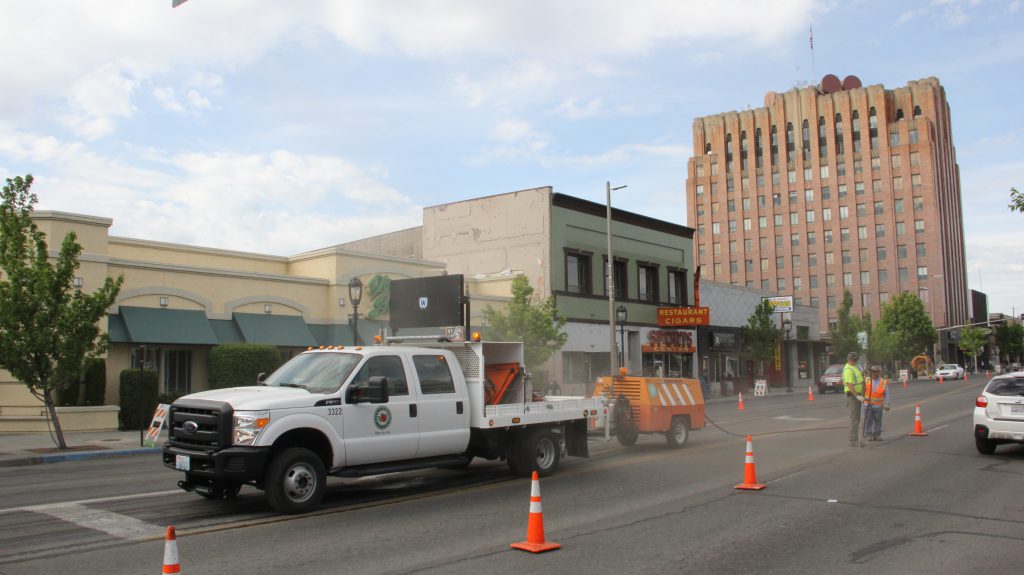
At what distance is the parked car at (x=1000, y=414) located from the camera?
Result: 1345 cm

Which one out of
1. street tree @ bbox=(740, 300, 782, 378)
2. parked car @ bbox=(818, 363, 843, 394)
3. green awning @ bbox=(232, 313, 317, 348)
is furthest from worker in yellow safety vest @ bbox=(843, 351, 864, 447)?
street tree @ bbox=(740, 300, 782, 378)

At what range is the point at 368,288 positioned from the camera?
95.8 feet

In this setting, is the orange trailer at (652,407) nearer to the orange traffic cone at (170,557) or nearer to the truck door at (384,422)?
the truck door at (384,422)

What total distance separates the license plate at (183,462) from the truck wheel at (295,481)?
0.89 meters

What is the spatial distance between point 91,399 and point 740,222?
3921 inches

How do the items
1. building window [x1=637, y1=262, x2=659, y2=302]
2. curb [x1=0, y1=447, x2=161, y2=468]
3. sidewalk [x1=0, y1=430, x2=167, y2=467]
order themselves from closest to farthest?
curb [x1=0, y1=447, x2=161, y2=468] < sidewalk [x1=0, y1=430, x2=167, y2=467] < building window [x1=637, y1=262, x2=659, y2=302]

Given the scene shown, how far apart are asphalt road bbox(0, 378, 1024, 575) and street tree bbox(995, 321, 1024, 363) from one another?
5391 inches

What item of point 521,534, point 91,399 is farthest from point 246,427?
point 91,399

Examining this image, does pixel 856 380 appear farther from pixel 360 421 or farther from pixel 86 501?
pixel 86 501

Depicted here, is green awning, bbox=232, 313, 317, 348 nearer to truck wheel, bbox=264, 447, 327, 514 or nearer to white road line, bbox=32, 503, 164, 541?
white road line, bbox=32, 503, 164, 541

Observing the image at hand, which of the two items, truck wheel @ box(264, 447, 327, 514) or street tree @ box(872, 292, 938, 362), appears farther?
street tree @ box(872, 292, 938, 362)

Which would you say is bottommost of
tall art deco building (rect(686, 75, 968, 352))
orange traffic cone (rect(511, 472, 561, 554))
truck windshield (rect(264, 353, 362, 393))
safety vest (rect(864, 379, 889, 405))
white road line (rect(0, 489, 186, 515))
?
white road line (rect(0, 489, 186, 515))

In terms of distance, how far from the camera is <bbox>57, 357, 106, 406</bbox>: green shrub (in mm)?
20922

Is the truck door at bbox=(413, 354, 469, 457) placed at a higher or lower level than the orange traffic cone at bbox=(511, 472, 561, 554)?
higher
